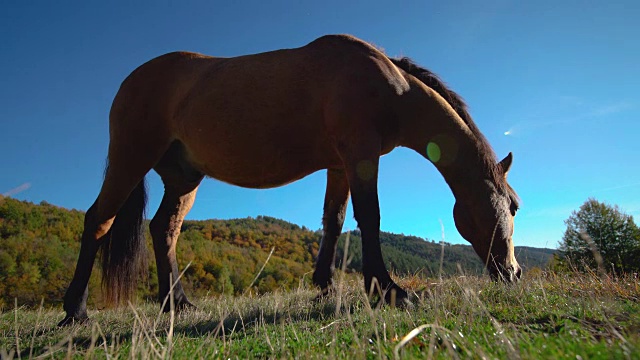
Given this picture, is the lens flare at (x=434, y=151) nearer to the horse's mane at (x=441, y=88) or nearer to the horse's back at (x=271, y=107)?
the horse's mane at (x=441, y=88)

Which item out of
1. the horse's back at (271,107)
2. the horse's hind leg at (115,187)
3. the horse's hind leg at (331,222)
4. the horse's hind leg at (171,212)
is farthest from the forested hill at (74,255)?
the horse's back at (271,107)

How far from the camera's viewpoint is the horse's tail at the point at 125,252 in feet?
16.5

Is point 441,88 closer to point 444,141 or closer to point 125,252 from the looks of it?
point 444,141

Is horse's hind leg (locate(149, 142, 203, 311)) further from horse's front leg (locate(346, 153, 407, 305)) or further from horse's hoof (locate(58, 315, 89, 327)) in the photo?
horse's front leg (locate(346, 153, 407, 305))

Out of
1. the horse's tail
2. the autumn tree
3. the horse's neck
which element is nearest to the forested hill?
the autumn tree

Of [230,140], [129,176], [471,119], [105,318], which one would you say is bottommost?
[105,318]

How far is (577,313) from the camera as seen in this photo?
2342mm

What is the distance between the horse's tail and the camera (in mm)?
5031

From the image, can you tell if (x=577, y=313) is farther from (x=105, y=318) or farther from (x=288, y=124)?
(x=105, y=318)

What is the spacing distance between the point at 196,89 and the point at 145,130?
0.85m

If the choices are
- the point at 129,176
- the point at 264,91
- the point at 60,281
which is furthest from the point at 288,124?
the point at 60,281

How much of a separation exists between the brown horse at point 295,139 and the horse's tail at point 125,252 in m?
0.01

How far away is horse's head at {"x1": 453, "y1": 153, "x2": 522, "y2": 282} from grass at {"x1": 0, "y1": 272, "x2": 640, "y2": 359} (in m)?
0.43

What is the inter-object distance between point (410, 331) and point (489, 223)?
8.85ft
